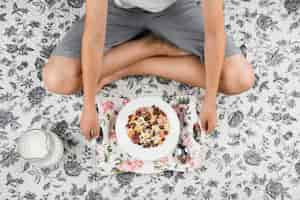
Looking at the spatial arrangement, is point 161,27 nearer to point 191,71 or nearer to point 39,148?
A: point 191,71

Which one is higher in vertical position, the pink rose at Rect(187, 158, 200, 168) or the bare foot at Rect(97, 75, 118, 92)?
the bare foot at Rect(97, 75, 118, 92)

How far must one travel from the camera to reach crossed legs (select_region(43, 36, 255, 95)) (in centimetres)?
97

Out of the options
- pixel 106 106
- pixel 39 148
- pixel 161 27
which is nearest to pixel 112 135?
pixel 106 106

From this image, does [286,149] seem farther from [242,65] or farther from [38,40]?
[38,40]

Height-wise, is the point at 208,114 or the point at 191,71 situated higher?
the point at 191,71

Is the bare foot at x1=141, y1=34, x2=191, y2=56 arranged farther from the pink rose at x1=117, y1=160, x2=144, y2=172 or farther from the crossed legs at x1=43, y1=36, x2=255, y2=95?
the pink rose at x1=117, y1=160, x2=144, y2=172

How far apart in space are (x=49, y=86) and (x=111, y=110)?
16cm

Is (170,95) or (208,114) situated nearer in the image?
(208,114)

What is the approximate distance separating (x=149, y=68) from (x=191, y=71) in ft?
0.36

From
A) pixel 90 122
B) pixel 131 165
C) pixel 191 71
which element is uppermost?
pixel 191 71

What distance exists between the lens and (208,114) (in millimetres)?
920

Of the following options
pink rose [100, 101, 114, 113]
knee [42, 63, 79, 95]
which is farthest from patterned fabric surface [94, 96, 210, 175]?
knee [42, 63, 79, 95]

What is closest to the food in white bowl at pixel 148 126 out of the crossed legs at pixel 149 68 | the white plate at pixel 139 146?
the white plate at pixel 139 146

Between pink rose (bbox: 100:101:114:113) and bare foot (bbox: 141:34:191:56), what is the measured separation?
168 mm
